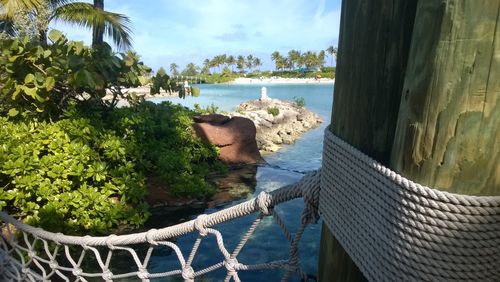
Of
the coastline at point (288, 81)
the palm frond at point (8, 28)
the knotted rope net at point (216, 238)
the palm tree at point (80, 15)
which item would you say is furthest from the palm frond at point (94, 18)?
the coastline at point (288, 81)

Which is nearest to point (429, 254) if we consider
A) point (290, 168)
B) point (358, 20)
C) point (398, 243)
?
point (398, 243)

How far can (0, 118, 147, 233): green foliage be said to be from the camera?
417cm

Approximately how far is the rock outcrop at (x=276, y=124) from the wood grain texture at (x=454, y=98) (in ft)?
32.1

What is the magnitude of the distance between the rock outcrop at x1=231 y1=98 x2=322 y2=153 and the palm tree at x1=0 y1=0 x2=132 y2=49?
14.6 ft

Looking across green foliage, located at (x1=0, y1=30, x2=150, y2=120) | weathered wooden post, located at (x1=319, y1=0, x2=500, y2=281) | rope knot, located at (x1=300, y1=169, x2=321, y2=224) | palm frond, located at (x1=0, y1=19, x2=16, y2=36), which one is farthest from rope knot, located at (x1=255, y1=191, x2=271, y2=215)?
palm frond, located at (x1=0, y1=19, x2=16, y2=36)

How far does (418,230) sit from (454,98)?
28 cm

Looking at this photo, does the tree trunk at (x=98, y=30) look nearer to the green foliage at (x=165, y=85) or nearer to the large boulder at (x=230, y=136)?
the large boulder at (x=230, y=136)

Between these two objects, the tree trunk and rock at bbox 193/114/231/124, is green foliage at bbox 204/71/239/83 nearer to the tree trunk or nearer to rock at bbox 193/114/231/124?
the tree trunk

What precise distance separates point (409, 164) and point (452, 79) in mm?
195

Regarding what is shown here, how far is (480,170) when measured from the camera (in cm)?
73

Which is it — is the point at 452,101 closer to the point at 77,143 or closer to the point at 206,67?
the point at 77,143

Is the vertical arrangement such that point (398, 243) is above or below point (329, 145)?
below

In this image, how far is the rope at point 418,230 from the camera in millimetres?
726

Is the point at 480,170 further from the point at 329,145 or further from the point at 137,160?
the point at 137,160
